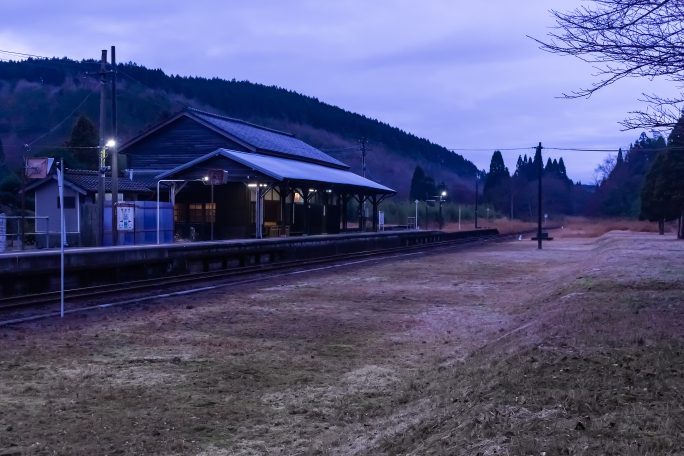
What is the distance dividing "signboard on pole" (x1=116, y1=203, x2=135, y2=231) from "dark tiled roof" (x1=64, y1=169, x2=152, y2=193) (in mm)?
2715

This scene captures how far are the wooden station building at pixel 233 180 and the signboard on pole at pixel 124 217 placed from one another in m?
5.08

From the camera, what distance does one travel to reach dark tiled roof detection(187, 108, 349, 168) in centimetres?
4042

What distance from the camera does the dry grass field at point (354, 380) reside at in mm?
4484

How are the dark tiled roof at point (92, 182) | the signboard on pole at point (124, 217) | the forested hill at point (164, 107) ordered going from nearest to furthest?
the signboard on pole at point (124, 217), the dark tiled roof at point (92, 182), the forested hill at point (164, 107)

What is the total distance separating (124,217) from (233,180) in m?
9.46

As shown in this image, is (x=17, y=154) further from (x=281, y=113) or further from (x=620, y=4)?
(x=620, y=4)

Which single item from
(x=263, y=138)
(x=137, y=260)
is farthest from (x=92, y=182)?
(x=263, y=138)

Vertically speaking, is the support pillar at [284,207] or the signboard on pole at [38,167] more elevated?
the signboard on pole at [38,167]

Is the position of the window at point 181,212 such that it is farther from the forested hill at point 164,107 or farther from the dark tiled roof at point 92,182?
the forested hill at point 164,107

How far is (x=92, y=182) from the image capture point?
29172 millimetres

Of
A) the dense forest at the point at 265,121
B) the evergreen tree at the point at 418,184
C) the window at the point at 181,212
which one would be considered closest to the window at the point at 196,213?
the window at the point at 181,212

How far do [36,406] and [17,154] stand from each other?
87263 millimetres

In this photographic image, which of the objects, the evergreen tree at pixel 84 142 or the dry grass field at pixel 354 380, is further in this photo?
the evergreen tree at pixel 84 142

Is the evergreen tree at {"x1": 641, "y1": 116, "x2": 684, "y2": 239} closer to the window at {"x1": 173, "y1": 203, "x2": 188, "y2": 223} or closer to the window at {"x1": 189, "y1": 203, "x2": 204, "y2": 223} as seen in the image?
the window at {"x1": 189, "y1": 203, "x2": 204, "y2": 223}
